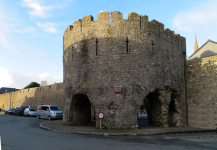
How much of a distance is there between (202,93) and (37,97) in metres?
33.1

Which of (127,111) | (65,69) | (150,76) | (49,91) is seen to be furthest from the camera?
(49,91)

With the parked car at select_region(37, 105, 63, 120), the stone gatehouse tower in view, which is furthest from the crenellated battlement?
the parked car at select_region(37, 105, 63, 120)

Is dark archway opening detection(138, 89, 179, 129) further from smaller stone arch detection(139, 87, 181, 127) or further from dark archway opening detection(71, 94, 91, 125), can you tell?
dark archway opening detection(71, 94, 91, 125)

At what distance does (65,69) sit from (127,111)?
6751mm

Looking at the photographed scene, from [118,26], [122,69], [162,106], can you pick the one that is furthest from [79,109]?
[118,26]

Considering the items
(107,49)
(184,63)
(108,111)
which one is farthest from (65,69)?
(184,63)

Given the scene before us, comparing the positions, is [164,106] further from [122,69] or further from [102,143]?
[102,143]

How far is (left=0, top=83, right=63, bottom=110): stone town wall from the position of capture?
32.3 meters

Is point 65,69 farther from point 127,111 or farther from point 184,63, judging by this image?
point 184,63

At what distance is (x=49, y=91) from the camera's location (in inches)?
1400

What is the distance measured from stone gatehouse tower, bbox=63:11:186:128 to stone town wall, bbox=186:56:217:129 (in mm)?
898

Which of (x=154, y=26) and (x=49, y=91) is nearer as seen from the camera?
(x=154, y=26)

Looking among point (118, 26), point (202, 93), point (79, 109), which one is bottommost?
point (79, 109)

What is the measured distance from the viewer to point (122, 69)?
Result: 551 inches
